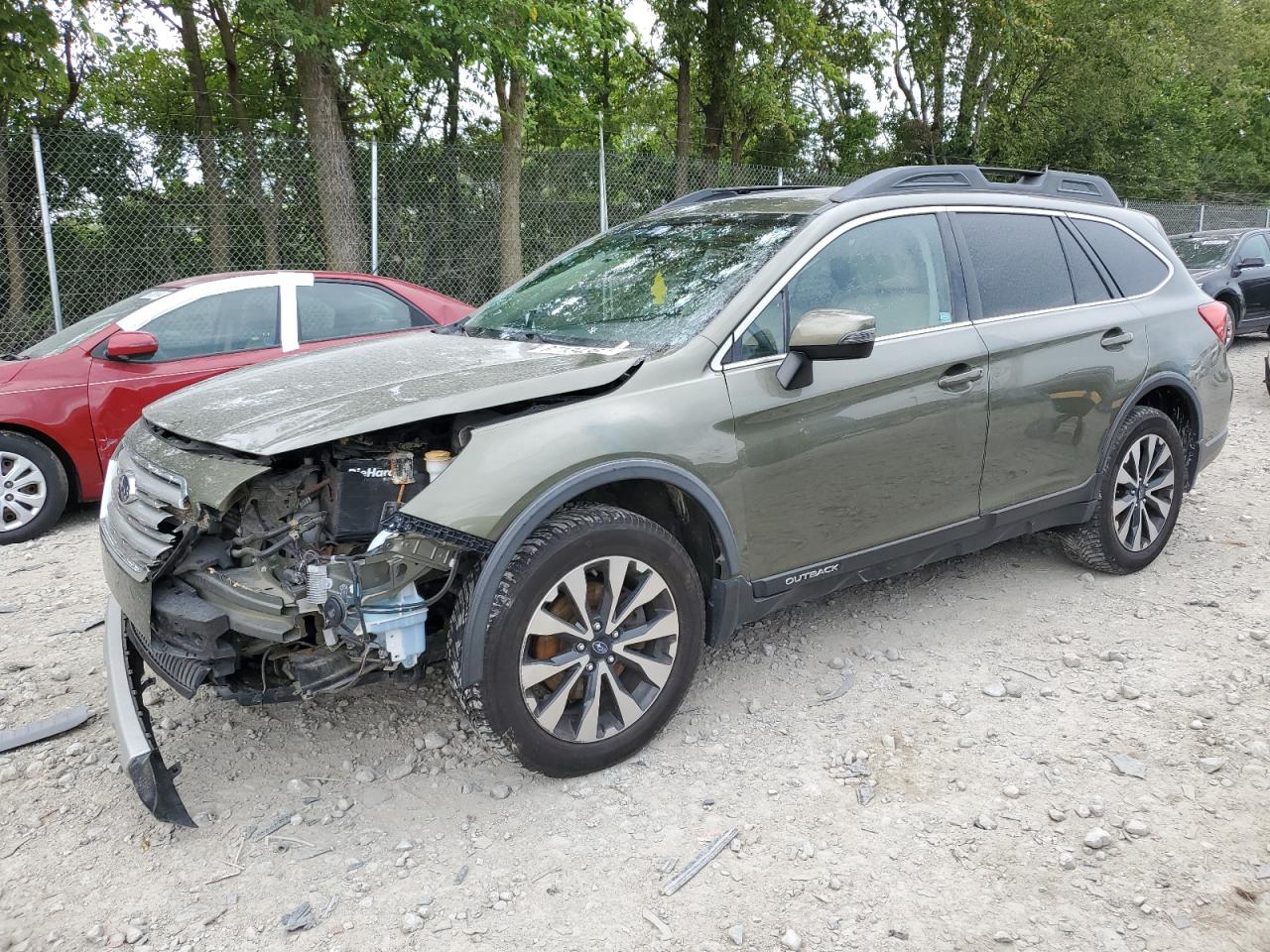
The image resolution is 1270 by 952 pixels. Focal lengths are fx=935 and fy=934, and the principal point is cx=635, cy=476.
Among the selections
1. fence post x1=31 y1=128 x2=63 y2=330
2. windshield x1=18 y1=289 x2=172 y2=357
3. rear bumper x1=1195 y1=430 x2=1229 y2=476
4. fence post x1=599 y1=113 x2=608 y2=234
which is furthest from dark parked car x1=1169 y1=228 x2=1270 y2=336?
fence post x1=31 y1=128 x2=63 y2=330

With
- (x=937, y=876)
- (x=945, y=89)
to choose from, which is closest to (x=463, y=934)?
(x=937, y=876)

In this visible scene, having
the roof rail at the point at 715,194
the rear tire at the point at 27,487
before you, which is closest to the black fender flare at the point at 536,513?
the roof rail at the point at 715,194

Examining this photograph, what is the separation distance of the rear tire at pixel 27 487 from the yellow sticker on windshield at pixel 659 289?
4.00m

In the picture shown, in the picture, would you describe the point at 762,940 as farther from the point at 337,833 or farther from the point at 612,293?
the point at 612,293

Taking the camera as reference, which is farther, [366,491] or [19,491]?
[19,491]

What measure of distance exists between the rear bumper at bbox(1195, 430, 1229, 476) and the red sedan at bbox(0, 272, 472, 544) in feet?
15.8

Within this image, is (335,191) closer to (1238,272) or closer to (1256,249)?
(1238,272)

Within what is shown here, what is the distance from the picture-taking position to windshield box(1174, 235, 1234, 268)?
1205 centimetres

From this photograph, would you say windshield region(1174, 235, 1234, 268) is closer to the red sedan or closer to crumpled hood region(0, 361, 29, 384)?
the red sedan

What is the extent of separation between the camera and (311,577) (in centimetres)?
249

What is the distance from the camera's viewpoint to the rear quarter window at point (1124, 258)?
14.1ft

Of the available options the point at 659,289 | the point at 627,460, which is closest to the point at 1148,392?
the point at 659,289

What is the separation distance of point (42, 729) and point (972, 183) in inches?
161

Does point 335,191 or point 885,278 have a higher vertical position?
point 335,191
